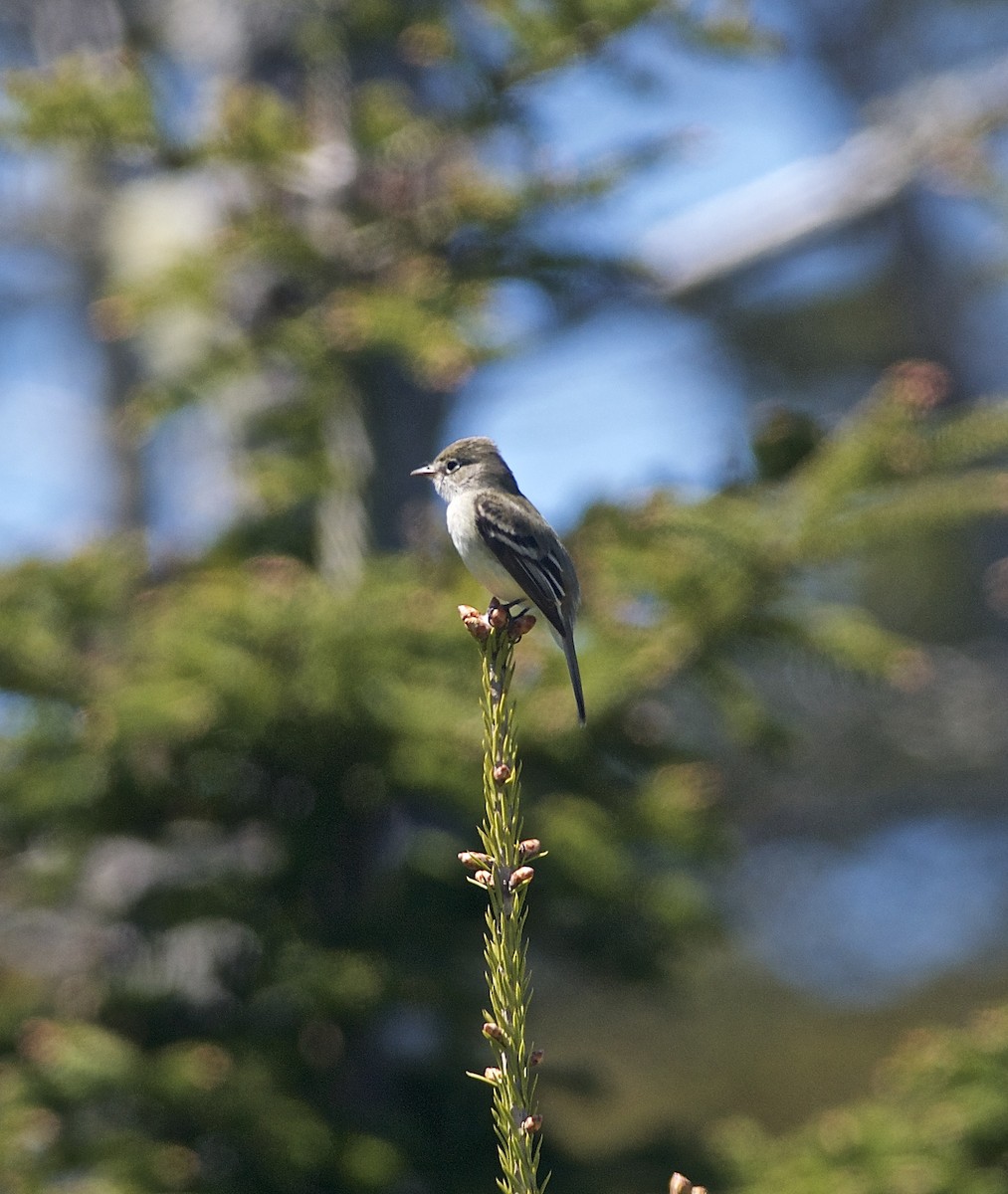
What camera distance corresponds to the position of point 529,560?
8.50 feet

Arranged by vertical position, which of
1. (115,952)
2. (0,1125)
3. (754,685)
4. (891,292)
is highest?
(891,292)

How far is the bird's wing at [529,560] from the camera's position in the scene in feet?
8.44

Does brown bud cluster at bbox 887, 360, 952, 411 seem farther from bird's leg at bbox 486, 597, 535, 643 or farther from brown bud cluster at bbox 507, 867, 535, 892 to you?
brown bud cluster at bbox 507, 867, 535, 892

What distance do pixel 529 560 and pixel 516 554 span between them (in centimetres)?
3

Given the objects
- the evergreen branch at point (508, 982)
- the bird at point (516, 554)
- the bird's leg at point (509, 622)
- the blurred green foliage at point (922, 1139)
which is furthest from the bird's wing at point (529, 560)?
the blurred green foliage at point (922, 1139)

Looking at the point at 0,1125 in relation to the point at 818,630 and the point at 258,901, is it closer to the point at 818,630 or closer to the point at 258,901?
the point at 258,901

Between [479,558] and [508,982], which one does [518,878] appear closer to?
[508,982]

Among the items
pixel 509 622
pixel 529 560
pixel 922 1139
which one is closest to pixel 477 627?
pixel 509 622

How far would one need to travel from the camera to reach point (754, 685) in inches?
317

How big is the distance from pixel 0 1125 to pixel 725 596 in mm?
1755

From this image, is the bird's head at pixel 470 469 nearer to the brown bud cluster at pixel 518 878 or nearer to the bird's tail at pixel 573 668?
the bird's tail at pixel 573 668

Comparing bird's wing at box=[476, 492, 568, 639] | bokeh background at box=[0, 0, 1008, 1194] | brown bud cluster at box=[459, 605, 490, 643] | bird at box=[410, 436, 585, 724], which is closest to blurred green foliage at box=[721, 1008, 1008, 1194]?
bokeh background at box=[0, 0, 1008, 1194]

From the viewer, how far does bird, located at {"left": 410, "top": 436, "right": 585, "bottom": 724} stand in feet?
8.47

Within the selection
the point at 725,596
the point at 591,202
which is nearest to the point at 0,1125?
the point at 725,596
